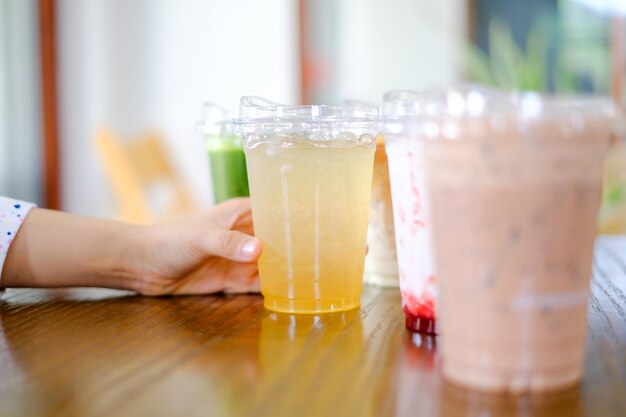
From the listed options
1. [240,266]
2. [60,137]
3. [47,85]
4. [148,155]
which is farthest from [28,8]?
[240,266]

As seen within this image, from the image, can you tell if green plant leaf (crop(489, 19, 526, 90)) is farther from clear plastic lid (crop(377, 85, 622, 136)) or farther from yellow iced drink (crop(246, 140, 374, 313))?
clear plastic lid (crop(377, 85, 622, 136))

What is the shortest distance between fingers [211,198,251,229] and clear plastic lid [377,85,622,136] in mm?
531

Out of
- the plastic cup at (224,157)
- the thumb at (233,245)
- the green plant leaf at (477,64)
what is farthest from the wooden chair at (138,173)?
the green plant leaf at (477,64)

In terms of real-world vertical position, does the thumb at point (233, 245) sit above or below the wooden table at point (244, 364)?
above

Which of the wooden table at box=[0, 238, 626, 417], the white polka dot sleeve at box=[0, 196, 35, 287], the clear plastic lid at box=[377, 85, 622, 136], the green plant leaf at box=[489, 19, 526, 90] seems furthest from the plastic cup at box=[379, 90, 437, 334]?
the green plant leaf at box=[489, 19, 526, 90]

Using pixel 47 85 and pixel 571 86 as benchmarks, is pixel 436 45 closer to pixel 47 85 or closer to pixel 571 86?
pixel 571 86

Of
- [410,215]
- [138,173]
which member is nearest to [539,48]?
[138,173]

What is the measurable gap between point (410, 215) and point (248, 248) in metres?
0.23

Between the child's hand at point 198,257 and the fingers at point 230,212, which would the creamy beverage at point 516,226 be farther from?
the fingers at point 230,212

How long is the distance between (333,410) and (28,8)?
4.03m

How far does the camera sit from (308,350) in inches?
28.1

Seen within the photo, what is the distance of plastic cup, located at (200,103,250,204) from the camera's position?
1.21m

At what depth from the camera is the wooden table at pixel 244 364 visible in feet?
1.80

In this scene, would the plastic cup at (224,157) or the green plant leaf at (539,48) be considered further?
the green plant leaf at (539,48)
